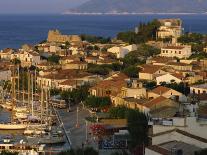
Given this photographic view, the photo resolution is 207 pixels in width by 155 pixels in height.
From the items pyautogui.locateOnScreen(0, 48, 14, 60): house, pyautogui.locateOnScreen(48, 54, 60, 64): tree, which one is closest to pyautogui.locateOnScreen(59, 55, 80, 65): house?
pyautogui.locateOnScreen(48, 54, 60, 64): tree

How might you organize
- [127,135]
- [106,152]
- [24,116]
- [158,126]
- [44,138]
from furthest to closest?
[24,116], [44,138], [127,135], [106,152], [158,126]

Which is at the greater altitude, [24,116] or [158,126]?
[158,126]

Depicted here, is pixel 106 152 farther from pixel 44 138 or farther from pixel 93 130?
pixel 44 138

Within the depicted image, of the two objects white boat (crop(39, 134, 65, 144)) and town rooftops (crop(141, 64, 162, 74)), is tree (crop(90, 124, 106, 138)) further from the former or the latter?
town rooftops (crop(141, 64, 162, 74))

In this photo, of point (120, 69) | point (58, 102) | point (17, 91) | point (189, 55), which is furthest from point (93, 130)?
point (189, 55)

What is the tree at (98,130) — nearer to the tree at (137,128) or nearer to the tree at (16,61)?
the tree at (137,128)

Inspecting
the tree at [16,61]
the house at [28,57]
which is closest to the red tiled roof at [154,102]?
the house at [28,57]
